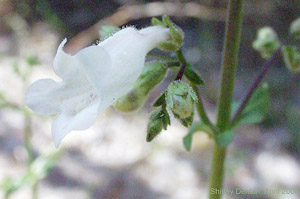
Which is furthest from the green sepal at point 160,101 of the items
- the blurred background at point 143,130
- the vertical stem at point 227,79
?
the blurred background at point 143,130

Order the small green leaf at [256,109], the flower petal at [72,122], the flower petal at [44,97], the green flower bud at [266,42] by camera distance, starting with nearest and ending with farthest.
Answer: the flower petal at [72,122]
the flower petal at [44,97]
the small green leaf at [256,109]
the green flower bud at [266,42]

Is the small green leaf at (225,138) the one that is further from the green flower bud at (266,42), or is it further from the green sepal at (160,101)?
the green flower bud at (266,42)

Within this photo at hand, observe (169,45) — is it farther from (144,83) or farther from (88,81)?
(88,81)

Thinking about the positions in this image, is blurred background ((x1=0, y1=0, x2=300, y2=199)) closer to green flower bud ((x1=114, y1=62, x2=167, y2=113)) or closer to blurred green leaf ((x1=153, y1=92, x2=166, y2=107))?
green flower bud ((x1=114, y1=62, x2=167, y2=113))

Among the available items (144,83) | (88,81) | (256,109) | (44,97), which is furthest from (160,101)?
(256,109)

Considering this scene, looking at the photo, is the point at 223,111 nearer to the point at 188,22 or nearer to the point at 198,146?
A: the point at 198,146

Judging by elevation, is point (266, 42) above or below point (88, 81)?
above
